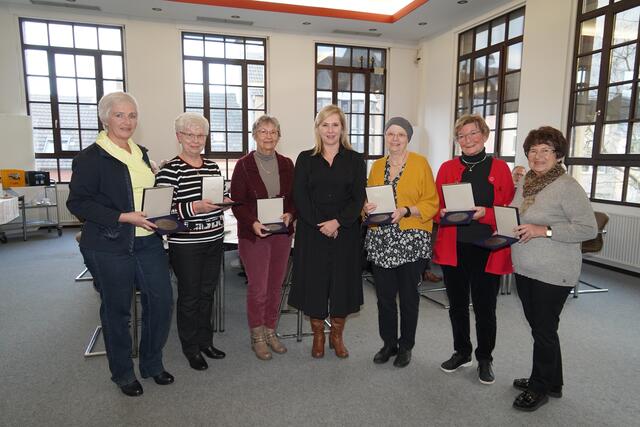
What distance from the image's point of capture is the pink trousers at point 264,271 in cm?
270

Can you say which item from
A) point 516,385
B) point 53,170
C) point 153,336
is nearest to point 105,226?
point 153,336

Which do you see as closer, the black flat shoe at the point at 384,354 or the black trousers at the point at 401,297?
the black trousers at the point at 401,297

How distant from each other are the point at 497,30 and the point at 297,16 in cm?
339

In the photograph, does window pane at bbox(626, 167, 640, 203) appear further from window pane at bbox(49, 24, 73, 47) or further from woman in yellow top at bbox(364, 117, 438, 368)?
window pane at bbox(49, 24, 73, 47)

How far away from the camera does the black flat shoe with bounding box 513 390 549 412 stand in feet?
7.23

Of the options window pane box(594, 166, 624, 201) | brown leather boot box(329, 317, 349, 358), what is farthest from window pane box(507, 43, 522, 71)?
brown leather boot box(329, 317, 349, 358)

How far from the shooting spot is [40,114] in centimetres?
756

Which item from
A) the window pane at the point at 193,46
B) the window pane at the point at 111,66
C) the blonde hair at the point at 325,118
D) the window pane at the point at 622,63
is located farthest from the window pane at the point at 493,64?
the window pane at the point at 111,66

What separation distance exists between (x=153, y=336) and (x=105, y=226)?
0.72m

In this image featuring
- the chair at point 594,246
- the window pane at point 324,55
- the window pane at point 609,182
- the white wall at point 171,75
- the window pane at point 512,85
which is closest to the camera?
the chair at point 594,246

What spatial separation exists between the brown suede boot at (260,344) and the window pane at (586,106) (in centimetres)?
500

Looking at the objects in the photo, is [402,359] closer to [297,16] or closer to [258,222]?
[258,222]

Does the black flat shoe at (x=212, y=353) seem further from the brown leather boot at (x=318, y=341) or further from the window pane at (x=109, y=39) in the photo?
the window pane at (x=109, y=39)

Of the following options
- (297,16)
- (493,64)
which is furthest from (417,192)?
(297,16)
